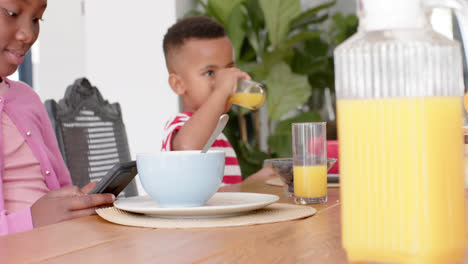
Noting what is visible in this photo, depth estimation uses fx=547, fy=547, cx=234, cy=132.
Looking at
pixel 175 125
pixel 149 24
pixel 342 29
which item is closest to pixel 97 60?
pixel 149 24

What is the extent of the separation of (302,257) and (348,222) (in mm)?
96

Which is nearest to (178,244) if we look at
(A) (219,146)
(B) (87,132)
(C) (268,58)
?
(B) (87,132)

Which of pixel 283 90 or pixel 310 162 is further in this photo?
pixel 283 90

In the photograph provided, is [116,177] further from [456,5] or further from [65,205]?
[456,5]

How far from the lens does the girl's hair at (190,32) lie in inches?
75.5

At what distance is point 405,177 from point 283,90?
303 centimetres

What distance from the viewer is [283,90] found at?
3383 millimetres

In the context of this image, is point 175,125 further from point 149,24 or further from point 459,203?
point 149,24

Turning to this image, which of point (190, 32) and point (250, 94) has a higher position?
point (190, 32)

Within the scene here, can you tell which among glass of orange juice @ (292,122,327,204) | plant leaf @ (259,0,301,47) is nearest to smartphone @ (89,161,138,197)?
glass of orange juice @ (292,122,327,204)

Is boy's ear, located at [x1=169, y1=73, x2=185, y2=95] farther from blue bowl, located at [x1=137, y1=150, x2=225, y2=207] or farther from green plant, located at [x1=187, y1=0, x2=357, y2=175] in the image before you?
green plant, located at [x1=187, y1=0, x2=357, y2=175]

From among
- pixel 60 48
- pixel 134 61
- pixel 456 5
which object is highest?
pixel 60 48

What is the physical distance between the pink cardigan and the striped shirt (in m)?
0.33

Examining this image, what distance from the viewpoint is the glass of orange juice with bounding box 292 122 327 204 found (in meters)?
0.89
